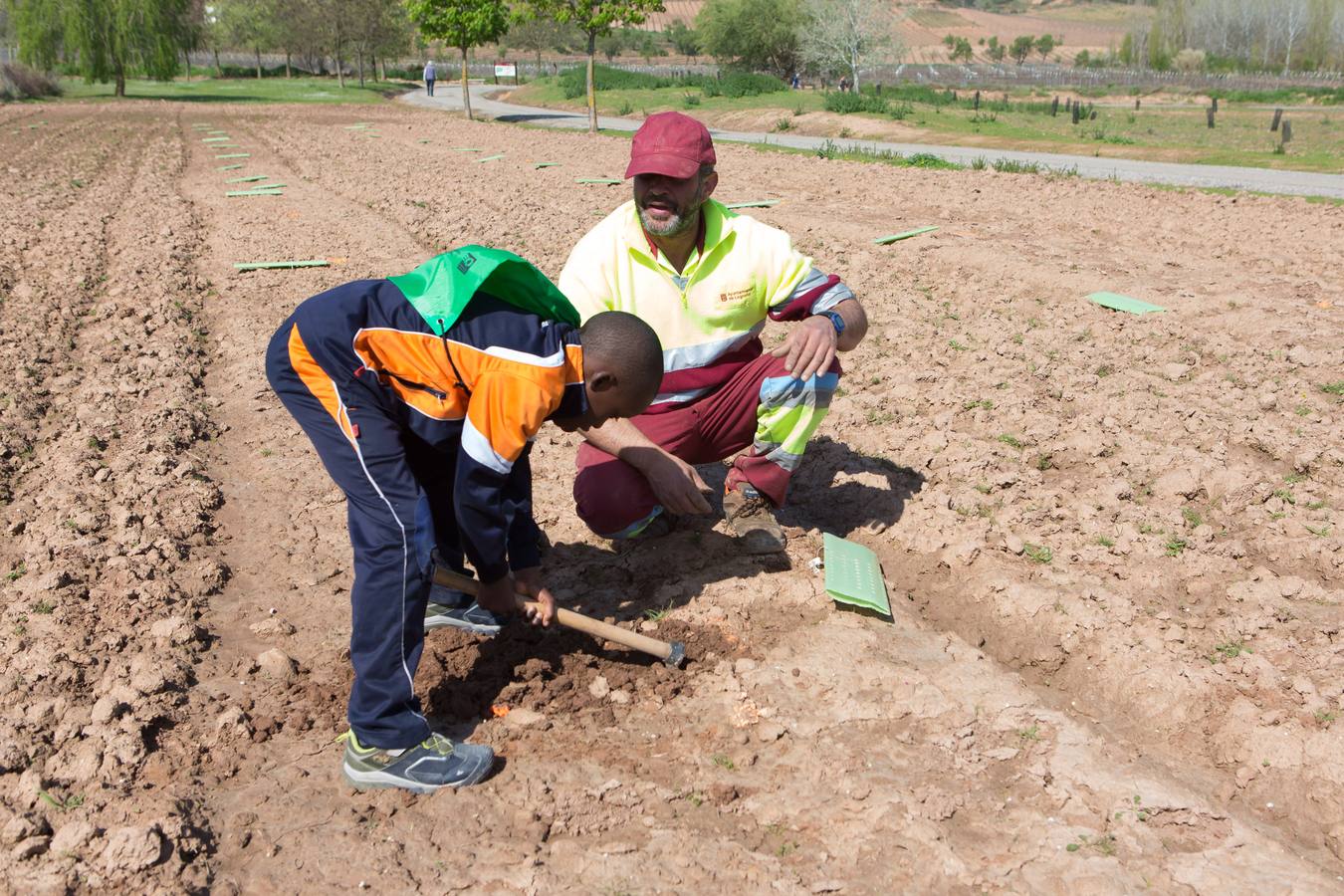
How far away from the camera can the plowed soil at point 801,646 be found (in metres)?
2.74

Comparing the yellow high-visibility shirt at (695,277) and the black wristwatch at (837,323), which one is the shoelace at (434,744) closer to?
→ the yellow high-visibility shirt at (695,277)

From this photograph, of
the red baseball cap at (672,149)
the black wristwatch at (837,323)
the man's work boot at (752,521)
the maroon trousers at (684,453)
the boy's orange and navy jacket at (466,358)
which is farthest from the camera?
the man's work boot at (752,521)

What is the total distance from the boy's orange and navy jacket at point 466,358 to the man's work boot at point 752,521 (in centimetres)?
151

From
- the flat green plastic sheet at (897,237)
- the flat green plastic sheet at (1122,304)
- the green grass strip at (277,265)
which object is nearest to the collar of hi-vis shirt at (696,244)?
the flat green plastic sheet at (1122,304)

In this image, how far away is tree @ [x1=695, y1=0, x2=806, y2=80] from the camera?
57.8m

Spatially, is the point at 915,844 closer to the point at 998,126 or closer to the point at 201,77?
the point at 998,126

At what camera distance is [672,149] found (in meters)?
3.71

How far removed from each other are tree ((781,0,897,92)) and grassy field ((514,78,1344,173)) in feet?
31.3

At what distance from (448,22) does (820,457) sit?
26.9m

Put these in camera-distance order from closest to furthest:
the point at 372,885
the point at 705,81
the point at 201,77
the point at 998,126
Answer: the point at 372,885, the point at 998,126, the point at 705,81, the point at 201,77

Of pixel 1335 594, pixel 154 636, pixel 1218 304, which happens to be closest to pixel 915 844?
pixel 1335 594

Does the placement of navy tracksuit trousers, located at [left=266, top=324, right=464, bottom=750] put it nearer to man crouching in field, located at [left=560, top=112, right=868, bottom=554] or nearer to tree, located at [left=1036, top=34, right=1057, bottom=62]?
man crouching in field, located at [left=560, top=112, right=868, bottom=554]

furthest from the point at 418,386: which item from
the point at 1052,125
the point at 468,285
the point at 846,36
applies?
the point at 846,36

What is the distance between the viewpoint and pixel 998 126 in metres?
25.7
